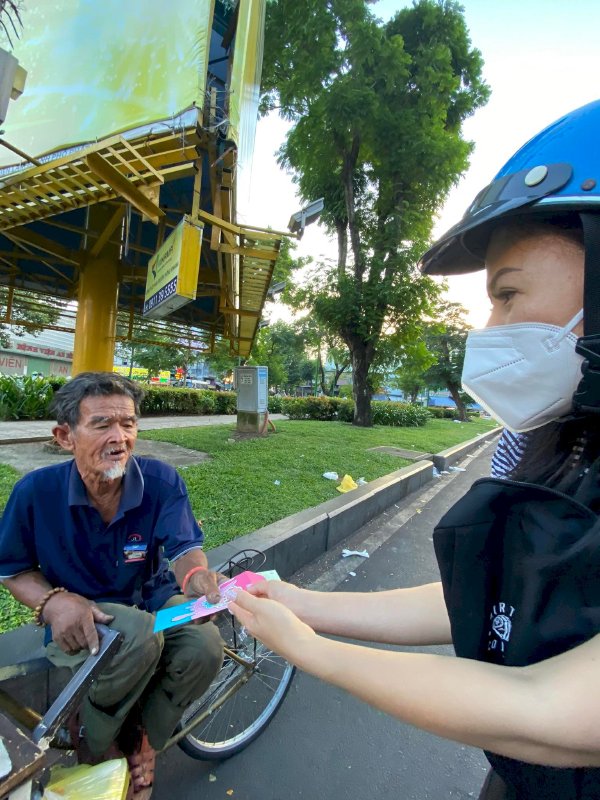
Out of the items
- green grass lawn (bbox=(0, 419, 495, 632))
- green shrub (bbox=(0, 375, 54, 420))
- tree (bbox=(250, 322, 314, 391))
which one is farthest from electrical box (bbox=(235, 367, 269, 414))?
tree (bbox=(250, 322, 314, 391))

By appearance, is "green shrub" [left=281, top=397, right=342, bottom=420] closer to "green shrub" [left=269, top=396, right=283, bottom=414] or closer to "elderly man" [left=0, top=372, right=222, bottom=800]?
"green shrub" [left=269, top=396, right=283, bottom=414]

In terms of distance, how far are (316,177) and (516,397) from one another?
15276mm

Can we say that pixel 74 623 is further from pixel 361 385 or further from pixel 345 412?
pixel 345 412

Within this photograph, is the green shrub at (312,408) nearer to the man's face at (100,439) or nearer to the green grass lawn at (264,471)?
the green grass lawn at (264,471)

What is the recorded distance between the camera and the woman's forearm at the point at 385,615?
1087mm

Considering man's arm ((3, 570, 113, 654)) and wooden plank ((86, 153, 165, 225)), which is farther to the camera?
wooden plank ((86, 153, 165, 225))

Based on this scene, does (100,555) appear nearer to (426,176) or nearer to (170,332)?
(170,332)

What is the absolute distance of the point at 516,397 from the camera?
2.95 ft

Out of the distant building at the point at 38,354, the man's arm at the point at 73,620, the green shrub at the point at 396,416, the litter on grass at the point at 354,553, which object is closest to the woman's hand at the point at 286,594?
the man's arm at the point at 73,620

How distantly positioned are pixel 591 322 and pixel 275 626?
2.90 feet

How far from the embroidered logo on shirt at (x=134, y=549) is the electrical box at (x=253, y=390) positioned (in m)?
A: 8.65

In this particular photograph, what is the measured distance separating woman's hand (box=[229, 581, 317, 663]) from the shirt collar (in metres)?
0.83

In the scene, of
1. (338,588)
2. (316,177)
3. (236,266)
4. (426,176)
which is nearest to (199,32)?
(236,266)

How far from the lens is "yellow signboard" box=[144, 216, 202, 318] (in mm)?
4398
